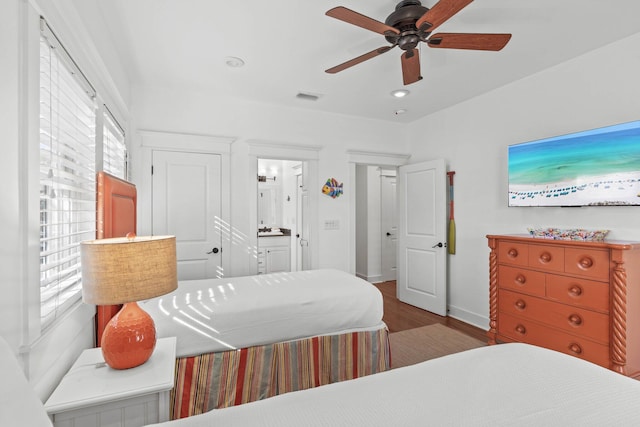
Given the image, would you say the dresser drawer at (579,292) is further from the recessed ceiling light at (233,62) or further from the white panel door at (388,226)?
the white panel door at (388,226)

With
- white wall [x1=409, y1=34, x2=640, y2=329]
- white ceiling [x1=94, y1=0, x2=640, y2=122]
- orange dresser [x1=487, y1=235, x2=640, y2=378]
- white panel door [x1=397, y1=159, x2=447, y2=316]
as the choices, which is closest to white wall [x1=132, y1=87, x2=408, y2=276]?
white ceiling [x1=94, y1=0, x2=640, y2=122]

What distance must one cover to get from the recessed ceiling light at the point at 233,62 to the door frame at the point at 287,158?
39.7 inches

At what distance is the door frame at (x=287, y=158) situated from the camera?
3.71m

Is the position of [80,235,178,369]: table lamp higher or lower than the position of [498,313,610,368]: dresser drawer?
higher

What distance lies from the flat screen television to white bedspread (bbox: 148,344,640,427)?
1913 millimetres

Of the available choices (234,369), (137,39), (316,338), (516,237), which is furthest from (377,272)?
(137,39)

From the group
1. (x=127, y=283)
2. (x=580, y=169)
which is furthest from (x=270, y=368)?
(x=580, y=169)

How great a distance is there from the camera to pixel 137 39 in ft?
7.77

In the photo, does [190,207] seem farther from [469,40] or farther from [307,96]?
[469,40]

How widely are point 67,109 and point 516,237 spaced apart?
126 inches

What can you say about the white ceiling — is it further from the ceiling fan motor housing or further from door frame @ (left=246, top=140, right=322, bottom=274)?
door frame @ (left=246, top=140, right=322, bottom=274)

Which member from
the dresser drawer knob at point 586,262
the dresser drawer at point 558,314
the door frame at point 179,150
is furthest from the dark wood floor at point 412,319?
the door frame at point 179,150

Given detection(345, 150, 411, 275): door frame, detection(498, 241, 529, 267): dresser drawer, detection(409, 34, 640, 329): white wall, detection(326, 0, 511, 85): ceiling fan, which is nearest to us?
detection(326, 0, 511, 85): ceiling fan

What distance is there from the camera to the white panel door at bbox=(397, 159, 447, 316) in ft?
12.8
